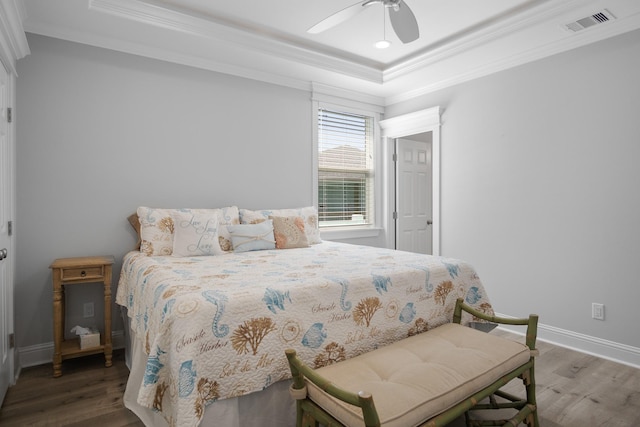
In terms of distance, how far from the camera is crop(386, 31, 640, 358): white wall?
9.07 feet

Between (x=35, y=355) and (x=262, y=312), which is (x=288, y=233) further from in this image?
(x=35, y=355)

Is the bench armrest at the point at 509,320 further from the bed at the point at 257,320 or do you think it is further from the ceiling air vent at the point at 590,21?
the ceiling air vent at the point at 590,21

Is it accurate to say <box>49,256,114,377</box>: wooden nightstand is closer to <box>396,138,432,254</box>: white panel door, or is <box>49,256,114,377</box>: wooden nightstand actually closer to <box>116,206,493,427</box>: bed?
<box>116,206,493,427</box>: bed

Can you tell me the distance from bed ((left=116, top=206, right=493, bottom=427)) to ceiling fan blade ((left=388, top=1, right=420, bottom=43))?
4.79 ft

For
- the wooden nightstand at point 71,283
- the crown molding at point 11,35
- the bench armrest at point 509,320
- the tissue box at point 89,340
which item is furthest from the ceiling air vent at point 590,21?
the tissue box at point 89,340

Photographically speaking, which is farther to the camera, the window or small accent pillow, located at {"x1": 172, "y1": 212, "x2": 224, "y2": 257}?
the window

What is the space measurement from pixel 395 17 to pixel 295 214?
6.33ft

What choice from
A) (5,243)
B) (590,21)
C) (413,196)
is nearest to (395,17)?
(590,21)

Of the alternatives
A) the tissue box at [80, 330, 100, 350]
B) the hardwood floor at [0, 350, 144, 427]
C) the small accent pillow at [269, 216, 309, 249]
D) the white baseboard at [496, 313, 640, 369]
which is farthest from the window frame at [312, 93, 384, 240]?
the hardwood floor at [0, 350, 144, 427]

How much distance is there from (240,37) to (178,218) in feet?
5.16

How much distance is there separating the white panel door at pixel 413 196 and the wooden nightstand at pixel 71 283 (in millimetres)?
3298

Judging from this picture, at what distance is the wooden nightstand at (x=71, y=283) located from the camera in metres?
2.54

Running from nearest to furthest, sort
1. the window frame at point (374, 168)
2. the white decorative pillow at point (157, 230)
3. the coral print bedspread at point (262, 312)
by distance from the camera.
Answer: the coral print bedspread at point (262, 312), the white decorative pillow at point (157, 230), the window frame at point (374, 168)

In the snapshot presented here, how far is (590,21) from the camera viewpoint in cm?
272
